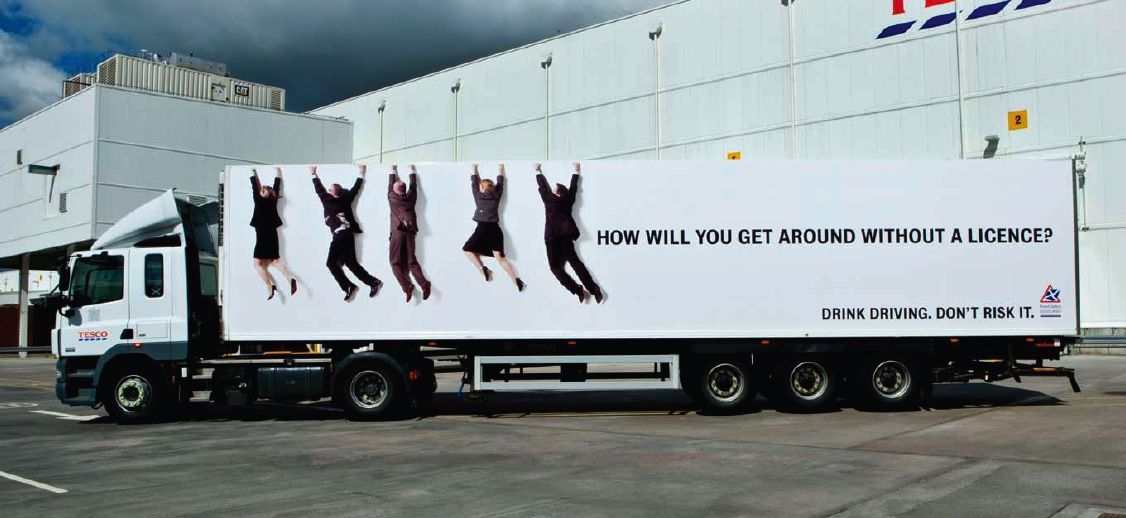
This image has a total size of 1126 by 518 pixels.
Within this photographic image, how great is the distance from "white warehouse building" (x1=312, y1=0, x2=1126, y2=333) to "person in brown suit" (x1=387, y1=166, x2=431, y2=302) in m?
20.7

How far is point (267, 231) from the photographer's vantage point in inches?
506

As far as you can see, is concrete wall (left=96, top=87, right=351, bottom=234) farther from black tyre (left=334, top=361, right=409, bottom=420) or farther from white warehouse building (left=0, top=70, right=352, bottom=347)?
black tyre (left=334, top=361, right=409, bottom=420)

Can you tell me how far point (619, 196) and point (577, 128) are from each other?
78.8 ft

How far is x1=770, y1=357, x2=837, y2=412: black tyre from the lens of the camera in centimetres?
1301

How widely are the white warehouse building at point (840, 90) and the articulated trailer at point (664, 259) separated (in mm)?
15776

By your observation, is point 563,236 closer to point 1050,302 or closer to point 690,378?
point 690,378

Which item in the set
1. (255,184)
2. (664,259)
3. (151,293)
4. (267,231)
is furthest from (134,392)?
(664,259)

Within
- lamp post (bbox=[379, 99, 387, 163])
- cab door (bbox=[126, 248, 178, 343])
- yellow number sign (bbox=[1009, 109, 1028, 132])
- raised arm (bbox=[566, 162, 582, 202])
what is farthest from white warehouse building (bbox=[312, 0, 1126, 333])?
cab door (bbox=[126, 248, 178, 343])

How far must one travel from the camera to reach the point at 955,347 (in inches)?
515

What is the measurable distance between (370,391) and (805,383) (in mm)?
6714

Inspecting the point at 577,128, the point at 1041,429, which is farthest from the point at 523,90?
the point at 1041,429

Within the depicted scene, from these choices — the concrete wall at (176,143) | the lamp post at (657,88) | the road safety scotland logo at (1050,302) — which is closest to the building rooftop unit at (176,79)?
the concrete wall at (176,143)

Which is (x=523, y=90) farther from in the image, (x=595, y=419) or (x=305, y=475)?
(x=305, y=475)

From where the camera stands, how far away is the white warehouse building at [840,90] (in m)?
25.8
